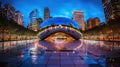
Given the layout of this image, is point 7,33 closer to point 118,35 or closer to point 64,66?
point 118,35

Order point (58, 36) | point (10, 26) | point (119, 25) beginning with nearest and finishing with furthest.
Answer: point (119, 25) < point (10, 26) < point (58, 36)

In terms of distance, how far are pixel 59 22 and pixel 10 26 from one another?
28.9 m

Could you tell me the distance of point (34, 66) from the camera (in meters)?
8.83

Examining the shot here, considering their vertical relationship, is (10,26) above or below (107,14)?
below

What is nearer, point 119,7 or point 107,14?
point 119,7

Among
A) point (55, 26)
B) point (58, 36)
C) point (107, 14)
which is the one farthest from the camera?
point (107, 14)

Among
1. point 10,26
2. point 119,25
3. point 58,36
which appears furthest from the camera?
point 58,36

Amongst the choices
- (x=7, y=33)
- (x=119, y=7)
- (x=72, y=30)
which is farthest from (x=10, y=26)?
(x=119, y=7)

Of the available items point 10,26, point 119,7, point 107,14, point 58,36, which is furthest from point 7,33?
point 107,14

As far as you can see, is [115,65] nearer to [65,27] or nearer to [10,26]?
[10,26]

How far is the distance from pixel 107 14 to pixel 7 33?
99506 millimetres

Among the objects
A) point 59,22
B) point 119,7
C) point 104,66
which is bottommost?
point 104,66

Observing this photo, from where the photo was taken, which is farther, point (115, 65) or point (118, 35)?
point (118, 35)

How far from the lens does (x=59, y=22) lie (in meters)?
68.8
